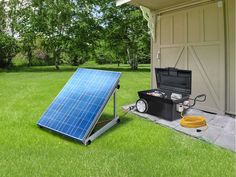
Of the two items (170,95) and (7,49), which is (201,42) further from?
(7,49)

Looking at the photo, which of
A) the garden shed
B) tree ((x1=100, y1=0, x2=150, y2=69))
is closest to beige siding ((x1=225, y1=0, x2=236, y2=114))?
the garden shed

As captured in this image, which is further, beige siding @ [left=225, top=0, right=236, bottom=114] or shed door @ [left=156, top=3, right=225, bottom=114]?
shed door @ [left=156, top=3, right=225, bottom=114]

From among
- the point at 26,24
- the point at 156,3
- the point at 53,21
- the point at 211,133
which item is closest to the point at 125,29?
the point at 53,21

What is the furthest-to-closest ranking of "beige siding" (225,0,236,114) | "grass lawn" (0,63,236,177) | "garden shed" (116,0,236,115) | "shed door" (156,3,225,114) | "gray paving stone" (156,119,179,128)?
"shed door" (156,3,225,114) → "garden shed" (116,0,236,115) → "beige siding" (225,0,236,114) → "gray paving stone" (156,119,179,128) → "grass lawn" (0,63,236,177)

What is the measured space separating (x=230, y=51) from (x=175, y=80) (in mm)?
1101

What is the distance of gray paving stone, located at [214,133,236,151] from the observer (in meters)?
2.89

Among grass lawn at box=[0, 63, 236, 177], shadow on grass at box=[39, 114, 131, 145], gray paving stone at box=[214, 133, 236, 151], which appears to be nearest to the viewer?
grass lawn at box=[0, 63, 236, 177]

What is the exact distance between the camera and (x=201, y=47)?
4594 mm

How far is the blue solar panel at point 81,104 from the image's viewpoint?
3102mm

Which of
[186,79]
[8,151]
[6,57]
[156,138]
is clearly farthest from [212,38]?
[6,57]

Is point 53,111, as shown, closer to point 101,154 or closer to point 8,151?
point 8,151

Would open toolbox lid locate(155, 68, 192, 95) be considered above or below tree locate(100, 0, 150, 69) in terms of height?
below

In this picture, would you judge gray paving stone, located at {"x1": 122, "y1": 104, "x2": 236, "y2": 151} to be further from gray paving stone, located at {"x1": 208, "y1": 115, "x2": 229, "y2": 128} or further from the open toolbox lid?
the open toolbox lid

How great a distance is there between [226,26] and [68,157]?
11.5ft
